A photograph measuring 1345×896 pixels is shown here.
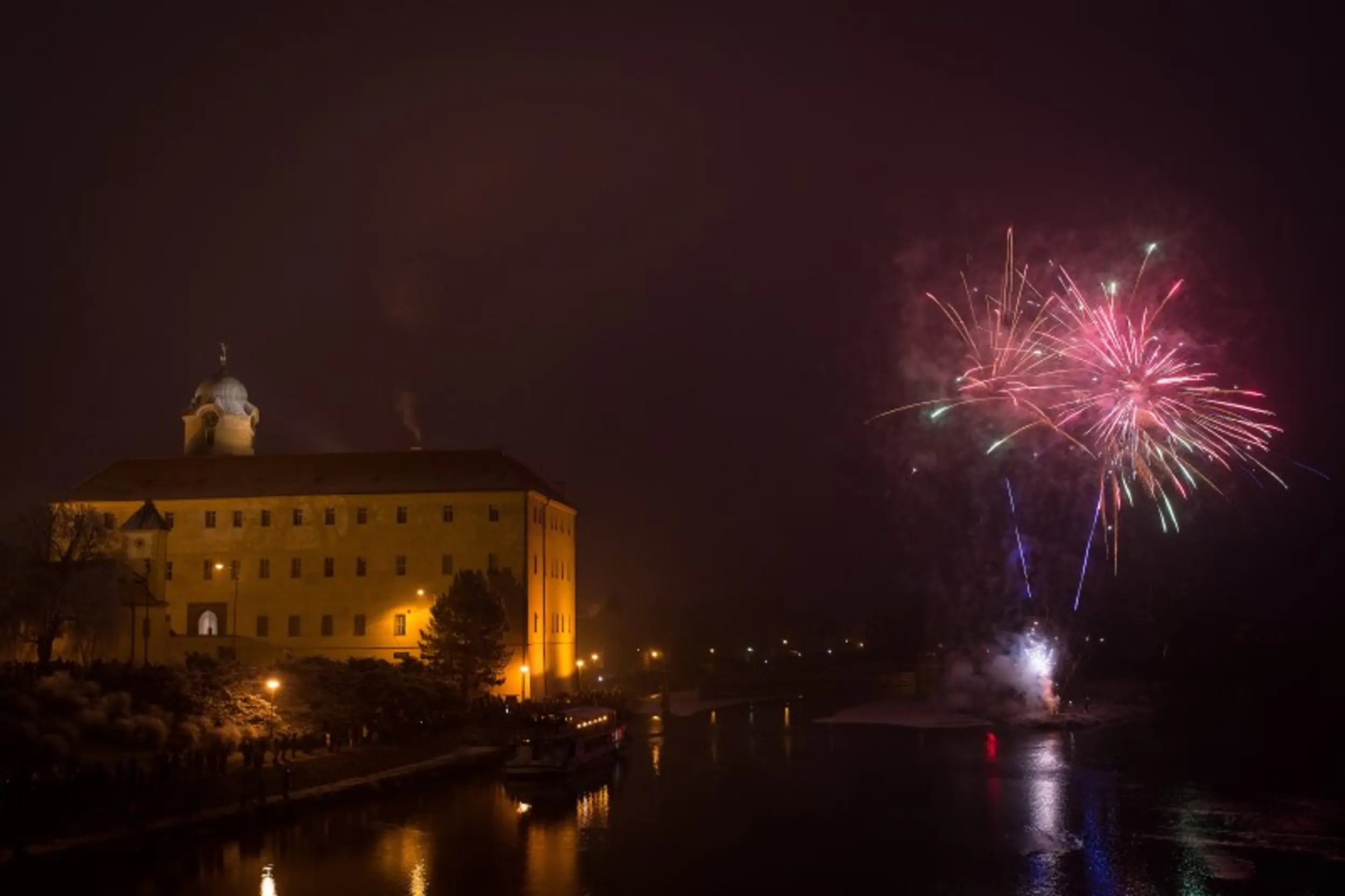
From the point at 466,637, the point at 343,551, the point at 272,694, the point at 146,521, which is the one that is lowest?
the point at 272,694

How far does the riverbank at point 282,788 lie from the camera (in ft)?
91.8

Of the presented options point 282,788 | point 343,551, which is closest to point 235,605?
point 343,551

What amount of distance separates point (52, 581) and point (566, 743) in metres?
20.2

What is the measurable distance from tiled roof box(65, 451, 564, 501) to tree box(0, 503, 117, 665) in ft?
36.5

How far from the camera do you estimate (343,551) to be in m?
62.1

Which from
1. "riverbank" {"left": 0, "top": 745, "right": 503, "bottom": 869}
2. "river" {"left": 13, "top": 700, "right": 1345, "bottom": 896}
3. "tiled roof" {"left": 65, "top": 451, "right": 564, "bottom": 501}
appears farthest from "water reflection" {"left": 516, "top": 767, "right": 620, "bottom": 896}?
"tiled roof" {"left": 65, "top": 451, "right": 564, "bottom": 501}

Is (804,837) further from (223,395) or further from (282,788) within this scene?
(223,395)

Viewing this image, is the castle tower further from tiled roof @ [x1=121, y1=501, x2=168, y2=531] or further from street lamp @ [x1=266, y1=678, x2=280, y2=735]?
street lamp @ [x1=266, y1=678, x2=280, y2=735]

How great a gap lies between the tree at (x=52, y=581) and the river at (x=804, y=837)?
53.0 ft

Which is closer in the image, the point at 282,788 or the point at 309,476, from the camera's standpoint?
the point at 282,788

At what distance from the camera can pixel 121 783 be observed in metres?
30.2

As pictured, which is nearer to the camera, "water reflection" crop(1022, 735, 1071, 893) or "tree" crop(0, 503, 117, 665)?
"water reflection" crop(1022, 735, 1071, 893)

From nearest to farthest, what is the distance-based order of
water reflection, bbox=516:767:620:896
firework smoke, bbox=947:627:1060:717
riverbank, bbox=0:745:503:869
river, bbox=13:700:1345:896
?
1. river, bbox=13:700:1345:896
2. riverbank, bbox=0:745:503:869
3. water reflection, bbox=516:767:620:896
4. firework smoke, bbox=947:627:1060:717

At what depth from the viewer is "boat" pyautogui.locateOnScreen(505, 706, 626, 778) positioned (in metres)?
42.7
